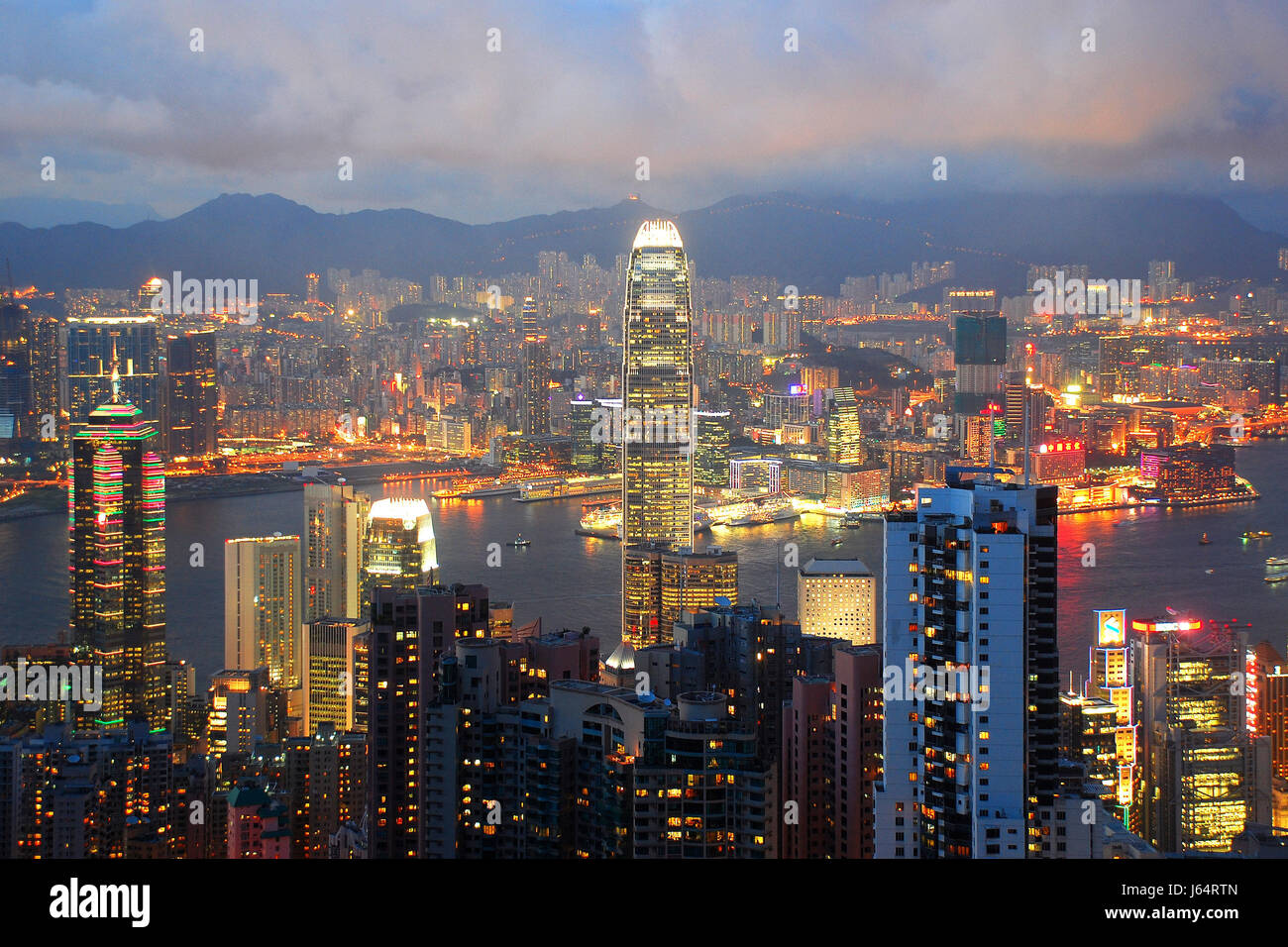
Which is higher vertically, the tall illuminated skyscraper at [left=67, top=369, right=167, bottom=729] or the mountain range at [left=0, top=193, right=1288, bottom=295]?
the mountain range at [left=0, top=193, right=1288, bottom=295]

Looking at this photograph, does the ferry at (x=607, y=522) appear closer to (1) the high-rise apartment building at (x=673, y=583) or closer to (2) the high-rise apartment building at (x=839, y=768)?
(1) the high-rise apartment building at (x=673, y=583)

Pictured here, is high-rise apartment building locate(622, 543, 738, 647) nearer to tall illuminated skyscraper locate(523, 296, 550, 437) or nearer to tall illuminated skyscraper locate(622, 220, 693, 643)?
tall illuminated skyscraper locate(622, 220, 693, 643)

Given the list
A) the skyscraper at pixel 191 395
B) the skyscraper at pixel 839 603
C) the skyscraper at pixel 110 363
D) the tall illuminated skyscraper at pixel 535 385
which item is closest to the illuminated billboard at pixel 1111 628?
the skyscraper at pixel 839 603

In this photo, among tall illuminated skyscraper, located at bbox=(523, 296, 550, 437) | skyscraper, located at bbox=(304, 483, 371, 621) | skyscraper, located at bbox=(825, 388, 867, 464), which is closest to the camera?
skyscraper, located at bbox=(304, 483, 371, 621)

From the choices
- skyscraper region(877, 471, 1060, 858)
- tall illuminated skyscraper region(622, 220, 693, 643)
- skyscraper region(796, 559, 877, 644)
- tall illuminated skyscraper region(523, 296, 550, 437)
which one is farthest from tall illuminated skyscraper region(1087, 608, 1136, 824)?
tall illuminated skyscraper region(523, 296, 550, 437)
